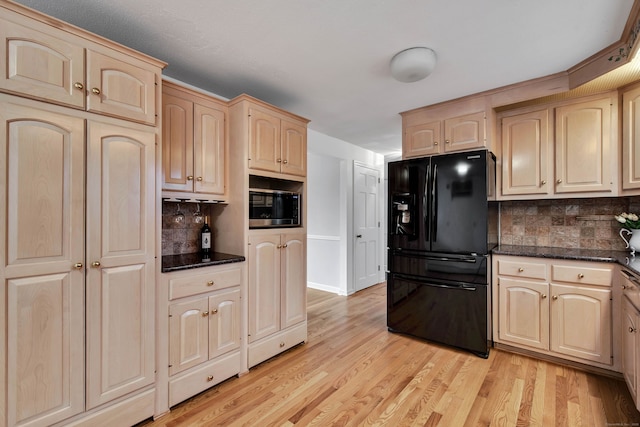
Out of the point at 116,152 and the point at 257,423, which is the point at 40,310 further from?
the point at 257,423

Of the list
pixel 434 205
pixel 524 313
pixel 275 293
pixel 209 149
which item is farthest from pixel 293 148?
pixel 524 313

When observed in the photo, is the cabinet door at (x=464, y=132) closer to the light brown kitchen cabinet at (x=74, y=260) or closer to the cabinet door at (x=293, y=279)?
the cabinet door at (x=293, y=279)

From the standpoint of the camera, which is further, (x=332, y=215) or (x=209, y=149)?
(x=332, y=215)

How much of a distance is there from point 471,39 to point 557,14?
1.45 ft

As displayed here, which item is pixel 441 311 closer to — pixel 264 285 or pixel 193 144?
pixel 264 285

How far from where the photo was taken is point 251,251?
240cm

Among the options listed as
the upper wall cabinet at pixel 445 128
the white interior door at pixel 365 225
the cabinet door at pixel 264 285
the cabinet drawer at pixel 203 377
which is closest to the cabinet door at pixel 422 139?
the upper wall cabinet at pixel 445 128

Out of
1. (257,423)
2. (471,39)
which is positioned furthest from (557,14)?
(257,423)

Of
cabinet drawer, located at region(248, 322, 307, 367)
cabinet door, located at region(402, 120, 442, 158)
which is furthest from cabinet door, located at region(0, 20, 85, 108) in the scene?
cabinet door, located at region(402, 120, 442, 158)

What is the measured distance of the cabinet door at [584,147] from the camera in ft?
8.00

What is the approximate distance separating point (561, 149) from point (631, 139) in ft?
1.40

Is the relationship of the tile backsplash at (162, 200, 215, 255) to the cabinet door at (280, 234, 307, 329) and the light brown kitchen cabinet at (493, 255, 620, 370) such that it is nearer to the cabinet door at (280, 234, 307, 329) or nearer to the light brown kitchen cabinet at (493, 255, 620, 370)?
the cabinet door at (280, 234, 307, 329)

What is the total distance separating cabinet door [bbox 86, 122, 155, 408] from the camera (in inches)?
62.6

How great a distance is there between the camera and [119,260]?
5.51 feet
